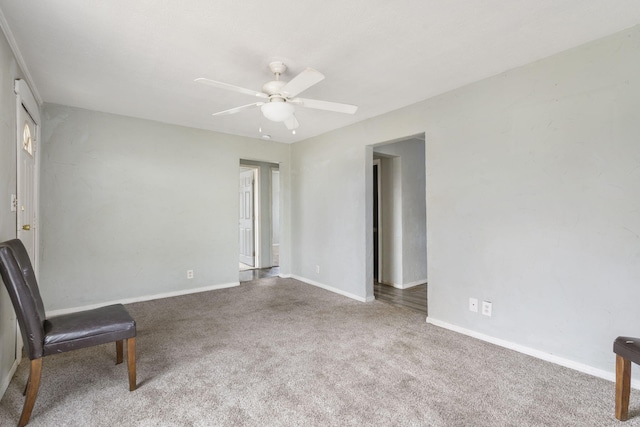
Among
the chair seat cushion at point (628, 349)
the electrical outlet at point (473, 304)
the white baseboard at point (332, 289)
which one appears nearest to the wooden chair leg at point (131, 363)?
the white baseboard at point (332, 289)

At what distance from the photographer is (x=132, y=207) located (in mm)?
3865

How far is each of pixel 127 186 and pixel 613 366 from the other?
5.00m

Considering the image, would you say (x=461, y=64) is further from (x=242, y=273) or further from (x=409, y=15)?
(x=242, y=273)

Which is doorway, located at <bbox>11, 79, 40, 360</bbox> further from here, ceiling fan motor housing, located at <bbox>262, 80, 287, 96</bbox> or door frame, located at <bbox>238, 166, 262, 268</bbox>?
door frame, located at <bbox>238, 166, 262, 268</bbox>

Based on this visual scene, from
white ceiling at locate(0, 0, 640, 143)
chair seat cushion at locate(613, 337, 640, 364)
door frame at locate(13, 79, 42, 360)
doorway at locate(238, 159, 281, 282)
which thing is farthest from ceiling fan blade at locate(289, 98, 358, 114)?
doorway at locate(238, 159, 281, 282)

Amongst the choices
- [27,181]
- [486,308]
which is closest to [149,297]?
[27,181]

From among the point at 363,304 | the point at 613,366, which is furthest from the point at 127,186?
the point at 613,366

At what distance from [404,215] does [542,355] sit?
261 cm

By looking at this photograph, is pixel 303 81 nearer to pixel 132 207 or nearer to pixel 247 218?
pixel 132 207

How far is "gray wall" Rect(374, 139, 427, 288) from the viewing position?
471 centimetres

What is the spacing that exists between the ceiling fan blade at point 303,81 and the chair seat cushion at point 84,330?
6.26 ft

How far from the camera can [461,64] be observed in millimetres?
2461

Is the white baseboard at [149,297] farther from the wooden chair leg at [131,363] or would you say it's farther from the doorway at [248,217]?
the wooden chair leg at [131,363]

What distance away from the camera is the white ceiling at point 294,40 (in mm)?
1788
